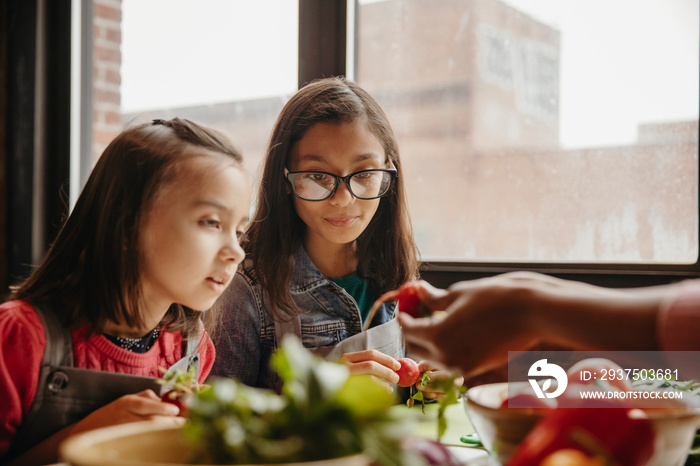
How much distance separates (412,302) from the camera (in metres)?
0.83

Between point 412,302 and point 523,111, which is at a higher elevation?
point 523,111

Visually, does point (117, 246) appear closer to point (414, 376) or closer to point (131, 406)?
point (131, 406)

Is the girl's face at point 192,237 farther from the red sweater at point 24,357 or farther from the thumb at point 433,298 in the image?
the thumb at point 433,298

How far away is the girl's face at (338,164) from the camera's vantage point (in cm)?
153

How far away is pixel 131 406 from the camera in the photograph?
938 mm

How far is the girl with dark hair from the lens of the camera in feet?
3.40

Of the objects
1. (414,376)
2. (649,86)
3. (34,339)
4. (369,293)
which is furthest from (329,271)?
(649,86)

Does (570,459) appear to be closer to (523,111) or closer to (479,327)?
(479,327)

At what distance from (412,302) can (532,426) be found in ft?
0.77

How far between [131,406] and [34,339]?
23cm

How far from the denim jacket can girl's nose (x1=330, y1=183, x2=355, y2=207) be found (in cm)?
23

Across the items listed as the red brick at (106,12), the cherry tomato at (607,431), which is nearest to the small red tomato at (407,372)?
the cherry tomato at (607,431)

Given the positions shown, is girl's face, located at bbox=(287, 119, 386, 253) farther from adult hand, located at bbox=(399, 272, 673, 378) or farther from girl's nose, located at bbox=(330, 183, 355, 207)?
adult hand, located at bbox=(399, 272, 673, 378)

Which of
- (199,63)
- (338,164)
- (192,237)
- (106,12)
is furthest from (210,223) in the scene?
(106,12)
